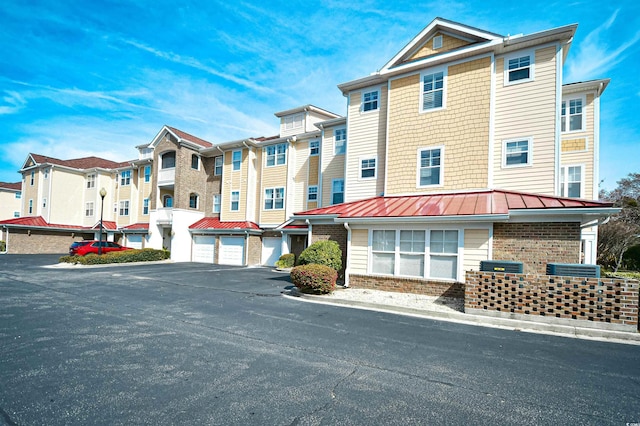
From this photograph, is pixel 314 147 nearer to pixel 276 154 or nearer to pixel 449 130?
pixel 276 154

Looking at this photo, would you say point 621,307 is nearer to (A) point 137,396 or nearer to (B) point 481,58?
(A) point 137,396

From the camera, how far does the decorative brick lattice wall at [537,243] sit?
10.1 m

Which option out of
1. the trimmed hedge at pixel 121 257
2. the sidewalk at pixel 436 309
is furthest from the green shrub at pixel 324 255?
the trimmed hedge at pixel 121 257

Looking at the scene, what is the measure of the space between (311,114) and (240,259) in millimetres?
12719

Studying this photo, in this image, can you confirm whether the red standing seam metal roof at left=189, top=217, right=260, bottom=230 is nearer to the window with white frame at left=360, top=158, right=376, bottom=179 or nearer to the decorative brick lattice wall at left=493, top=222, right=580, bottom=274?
the window with white frame at left=360, top=158, right=376, bottom=179

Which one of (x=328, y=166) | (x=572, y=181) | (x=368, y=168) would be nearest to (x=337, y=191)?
(x=328, y=166)

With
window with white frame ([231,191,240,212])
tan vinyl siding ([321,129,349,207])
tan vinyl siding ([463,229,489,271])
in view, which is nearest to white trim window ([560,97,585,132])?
tan vinyl siding ([463,229,489,271])

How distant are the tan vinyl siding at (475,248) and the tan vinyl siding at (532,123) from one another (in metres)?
3.33

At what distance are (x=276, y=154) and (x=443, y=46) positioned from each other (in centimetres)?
1413

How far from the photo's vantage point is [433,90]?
14859 millimetres

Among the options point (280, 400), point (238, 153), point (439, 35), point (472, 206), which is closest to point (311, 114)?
point (238, 153)

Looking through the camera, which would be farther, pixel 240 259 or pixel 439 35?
pixel 240 259

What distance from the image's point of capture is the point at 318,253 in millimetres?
13727

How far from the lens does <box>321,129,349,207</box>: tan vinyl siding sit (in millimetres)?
21078
